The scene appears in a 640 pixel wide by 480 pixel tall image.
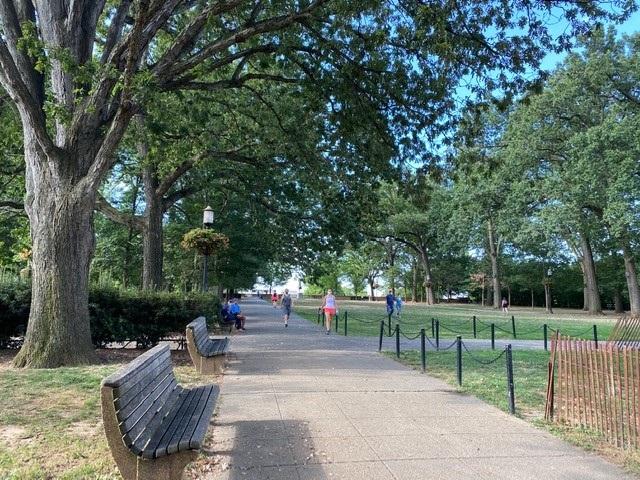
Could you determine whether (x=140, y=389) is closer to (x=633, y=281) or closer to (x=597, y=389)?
(x=597, y=389)

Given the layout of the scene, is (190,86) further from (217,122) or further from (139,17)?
(217,122)

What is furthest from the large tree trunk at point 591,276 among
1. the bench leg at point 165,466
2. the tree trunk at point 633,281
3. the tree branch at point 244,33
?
the bench leg at point 165,466

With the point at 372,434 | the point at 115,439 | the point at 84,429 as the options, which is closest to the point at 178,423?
the point at 115,439

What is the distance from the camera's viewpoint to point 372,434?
5.86m

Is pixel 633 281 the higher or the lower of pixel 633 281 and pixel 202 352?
the higher

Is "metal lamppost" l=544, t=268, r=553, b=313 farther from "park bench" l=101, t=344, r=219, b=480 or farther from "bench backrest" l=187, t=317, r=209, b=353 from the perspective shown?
"park bench" l=101, t=344, r=219, b=480

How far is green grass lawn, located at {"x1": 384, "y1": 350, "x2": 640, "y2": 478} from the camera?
5.55 metres

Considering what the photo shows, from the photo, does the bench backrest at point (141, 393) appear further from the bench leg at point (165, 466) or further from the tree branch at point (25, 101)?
the tree branch at point (25, 101)

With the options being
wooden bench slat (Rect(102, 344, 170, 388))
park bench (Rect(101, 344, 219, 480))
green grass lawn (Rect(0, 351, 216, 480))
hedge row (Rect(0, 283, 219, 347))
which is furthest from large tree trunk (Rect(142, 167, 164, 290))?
park bench (Rect(101, 344, 219, 480))

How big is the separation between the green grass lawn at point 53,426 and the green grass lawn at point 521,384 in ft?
13.4

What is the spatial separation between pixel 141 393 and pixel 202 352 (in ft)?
15.5

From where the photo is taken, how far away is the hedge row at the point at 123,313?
11953mm

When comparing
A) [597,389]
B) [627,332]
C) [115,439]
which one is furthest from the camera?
[627,332]

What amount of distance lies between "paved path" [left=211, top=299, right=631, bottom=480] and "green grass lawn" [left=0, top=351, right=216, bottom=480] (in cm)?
93
